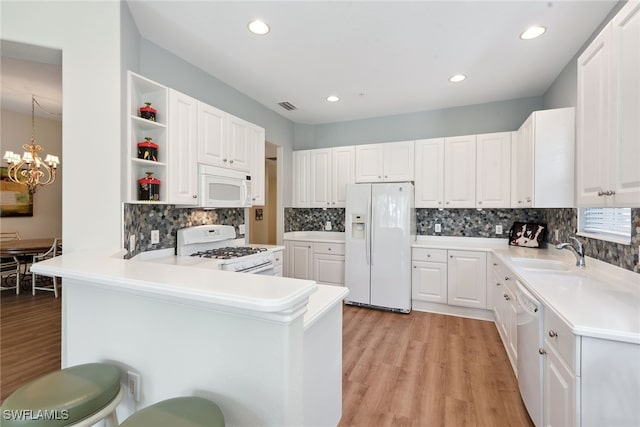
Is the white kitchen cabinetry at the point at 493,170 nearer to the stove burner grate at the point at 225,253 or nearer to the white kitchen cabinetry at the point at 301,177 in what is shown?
the white kitchen cabinetry at the point at 301,177

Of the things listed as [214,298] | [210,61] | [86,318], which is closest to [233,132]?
[210,61]

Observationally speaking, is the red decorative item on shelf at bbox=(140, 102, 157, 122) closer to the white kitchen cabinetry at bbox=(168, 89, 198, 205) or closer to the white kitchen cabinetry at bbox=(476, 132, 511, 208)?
the white kitchen cabinetry at bbox=(168, 89, 198, 205)

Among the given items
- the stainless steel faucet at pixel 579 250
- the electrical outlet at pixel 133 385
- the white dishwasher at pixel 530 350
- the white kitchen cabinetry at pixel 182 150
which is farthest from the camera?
the white kitchen cabinetry at pixel 182 150

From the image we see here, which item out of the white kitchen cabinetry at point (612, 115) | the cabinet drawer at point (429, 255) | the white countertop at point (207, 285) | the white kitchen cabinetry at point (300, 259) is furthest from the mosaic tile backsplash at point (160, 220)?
the white kitchen cabinetry at point (612, 115)

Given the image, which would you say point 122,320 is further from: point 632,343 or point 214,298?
point 632,343

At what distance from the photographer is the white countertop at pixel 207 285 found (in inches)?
32.4

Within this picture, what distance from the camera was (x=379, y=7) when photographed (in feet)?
6.55

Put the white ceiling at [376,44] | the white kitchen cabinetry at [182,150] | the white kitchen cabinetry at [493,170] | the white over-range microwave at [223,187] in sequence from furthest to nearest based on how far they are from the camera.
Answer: the white kitchen cabinetry at [493,170], the white over-range microwave at [223,187], the white kitchen cabinetry at [182,150], the white ceiling at [376,44]

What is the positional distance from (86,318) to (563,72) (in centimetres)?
423

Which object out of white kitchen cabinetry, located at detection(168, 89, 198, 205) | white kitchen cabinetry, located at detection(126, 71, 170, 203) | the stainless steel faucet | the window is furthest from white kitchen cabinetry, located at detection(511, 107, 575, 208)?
white kitchen cabinetry, located at detection(126, 71, 170, 203)

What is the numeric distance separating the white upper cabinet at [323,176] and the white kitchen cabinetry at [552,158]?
2197mm

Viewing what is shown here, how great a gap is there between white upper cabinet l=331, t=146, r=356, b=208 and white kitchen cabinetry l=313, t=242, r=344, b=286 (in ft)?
2.09

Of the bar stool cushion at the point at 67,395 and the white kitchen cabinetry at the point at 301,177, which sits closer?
the bar stool cushion at the point at 67,395

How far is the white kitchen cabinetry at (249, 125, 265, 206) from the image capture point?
3.27m
